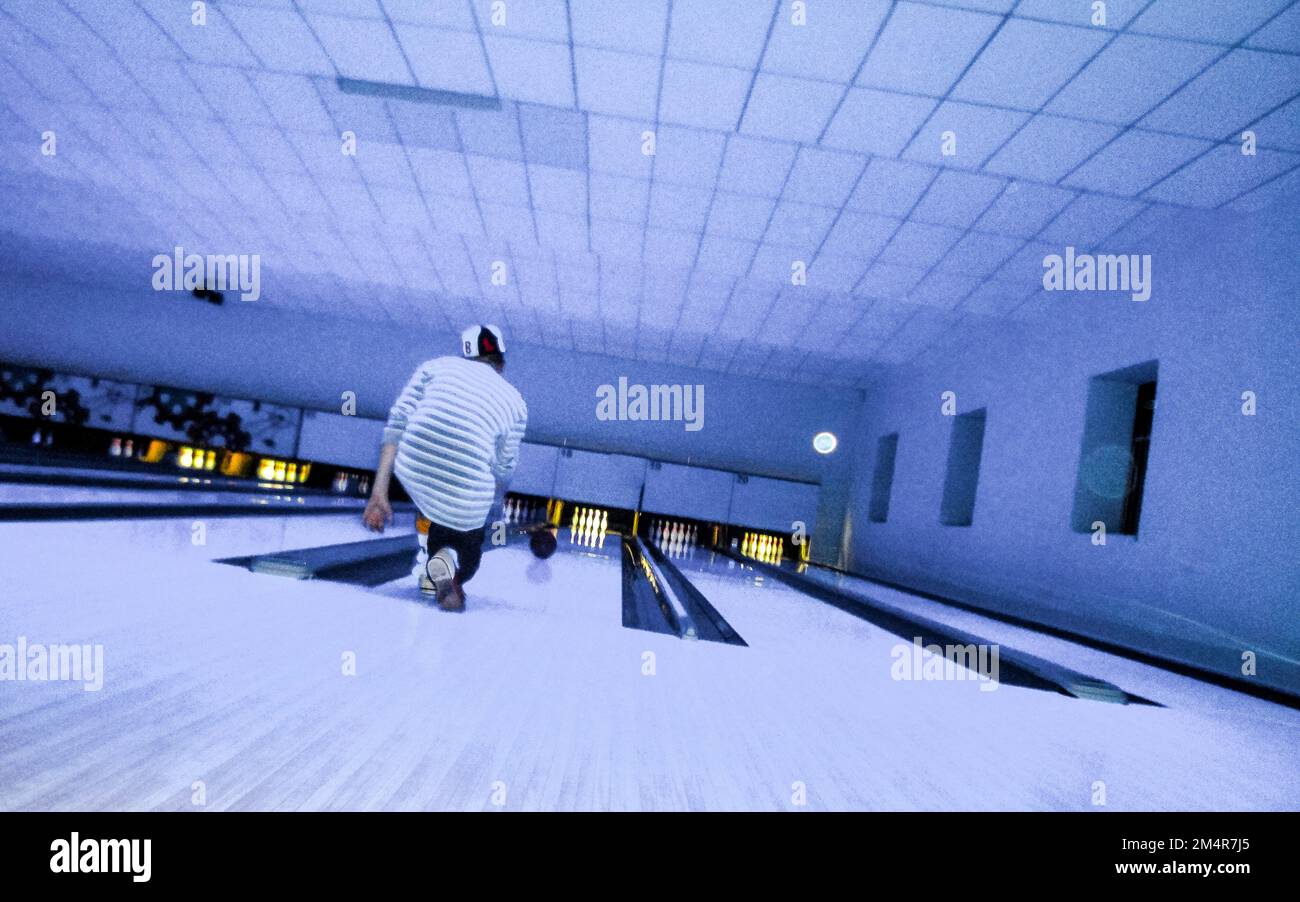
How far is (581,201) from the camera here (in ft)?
20.6

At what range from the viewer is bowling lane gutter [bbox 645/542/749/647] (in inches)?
111

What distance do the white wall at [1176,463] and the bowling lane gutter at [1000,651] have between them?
1.48m

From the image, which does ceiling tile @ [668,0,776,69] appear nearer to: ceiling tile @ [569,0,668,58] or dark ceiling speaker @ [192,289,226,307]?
ceiling tile @ [569,0,668,58]

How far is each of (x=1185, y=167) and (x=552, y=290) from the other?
20.9ft

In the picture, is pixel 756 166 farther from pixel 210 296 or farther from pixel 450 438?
pixel 210 296

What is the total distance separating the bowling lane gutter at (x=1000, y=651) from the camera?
2.54 metres

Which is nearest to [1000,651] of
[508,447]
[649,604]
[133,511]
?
[649,604]

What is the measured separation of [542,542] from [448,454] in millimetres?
2589

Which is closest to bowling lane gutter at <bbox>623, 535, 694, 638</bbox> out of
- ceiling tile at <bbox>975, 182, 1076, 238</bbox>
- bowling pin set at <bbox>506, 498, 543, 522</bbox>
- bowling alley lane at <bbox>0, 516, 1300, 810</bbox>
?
bowling alley lane at <bbox>0, 516, 1300, 810</bbox>

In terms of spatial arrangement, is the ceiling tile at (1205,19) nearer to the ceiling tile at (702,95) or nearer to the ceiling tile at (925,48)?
the ceiling tile at (925,48)

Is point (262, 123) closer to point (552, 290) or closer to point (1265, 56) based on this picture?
point (552, 290)

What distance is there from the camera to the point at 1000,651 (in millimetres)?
3340

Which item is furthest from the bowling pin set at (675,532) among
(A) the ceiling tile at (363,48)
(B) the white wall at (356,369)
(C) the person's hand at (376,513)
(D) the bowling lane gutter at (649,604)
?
(C) the person's hand at (376,513)
